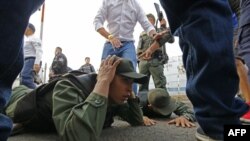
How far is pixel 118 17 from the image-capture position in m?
2.47

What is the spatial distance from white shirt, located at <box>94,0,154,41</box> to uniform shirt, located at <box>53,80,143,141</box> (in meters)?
0.99

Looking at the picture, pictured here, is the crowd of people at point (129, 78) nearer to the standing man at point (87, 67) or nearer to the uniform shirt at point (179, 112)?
the uniform shirt at point (179, 112)

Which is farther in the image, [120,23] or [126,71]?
[120,23]

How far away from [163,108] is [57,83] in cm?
112

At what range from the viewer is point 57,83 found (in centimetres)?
158

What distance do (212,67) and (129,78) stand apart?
889 millimetres

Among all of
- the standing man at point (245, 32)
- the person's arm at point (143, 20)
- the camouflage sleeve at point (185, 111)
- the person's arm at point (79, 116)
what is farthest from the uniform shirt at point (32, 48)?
the standing man at point (245, 32)

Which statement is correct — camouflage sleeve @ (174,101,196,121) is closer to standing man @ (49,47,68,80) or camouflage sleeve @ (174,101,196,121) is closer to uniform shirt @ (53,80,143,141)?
uniform shirt @ (53,80,143,141)

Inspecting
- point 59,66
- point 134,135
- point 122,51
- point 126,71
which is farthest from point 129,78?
point 59,66

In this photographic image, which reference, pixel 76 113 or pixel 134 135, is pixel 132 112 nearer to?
pixel 134 135

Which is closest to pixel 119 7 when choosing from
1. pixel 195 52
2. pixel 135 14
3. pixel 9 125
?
pixel 135 14

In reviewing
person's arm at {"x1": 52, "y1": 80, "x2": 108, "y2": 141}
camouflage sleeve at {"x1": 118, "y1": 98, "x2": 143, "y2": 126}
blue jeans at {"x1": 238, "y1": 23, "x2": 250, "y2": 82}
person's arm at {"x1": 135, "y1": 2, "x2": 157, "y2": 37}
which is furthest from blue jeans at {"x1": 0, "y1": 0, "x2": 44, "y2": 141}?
person's arm at {"x1": 135, "y1": 2, "x2": 157, "y2": 37}

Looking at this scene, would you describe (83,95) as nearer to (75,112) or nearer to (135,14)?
(75,112)

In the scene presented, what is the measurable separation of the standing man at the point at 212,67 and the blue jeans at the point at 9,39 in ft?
1.56
